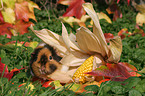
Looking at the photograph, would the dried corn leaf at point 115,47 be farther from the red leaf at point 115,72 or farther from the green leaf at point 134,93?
the green leaf at point 134,93

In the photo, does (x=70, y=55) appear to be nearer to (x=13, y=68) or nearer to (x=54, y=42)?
(x=54, y=42)

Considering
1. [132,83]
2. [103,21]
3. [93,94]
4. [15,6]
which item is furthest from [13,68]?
[103,21]

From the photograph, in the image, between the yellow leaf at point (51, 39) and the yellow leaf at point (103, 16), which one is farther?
the yellow leaf at point (103, 16)

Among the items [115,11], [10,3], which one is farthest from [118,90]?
[115,11]

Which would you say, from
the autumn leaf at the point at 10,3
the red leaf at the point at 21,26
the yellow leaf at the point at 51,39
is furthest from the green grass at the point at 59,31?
the autumn leaf at the point at 10,3

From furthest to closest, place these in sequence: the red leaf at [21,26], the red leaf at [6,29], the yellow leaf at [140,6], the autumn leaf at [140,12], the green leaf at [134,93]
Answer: the yellow leaf at [140,6] → the autumn leaf at [140,12] → the red leaf at [21,26] → the red leaf at [6,29] → the green leaf at [134,93]

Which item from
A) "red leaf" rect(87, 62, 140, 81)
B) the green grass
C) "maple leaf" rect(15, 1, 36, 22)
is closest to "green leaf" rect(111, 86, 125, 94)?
the green grass

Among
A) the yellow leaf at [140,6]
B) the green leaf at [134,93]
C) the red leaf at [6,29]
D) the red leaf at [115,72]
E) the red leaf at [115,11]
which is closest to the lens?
the green leaf at [134,93]

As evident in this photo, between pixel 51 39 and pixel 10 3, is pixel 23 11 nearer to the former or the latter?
pixel 10 3
